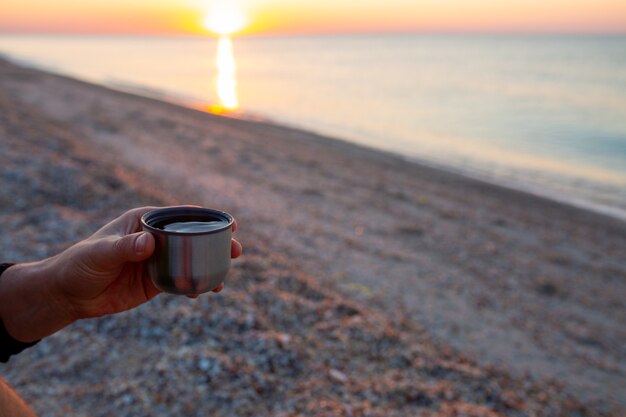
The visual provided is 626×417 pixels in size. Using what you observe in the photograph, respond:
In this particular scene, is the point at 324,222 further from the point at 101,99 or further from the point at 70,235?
the point at 101,99

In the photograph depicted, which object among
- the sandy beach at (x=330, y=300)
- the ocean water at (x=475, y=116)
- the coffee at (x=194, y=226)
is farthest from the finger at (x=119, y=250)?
the ocean water at (x=475, y=116)

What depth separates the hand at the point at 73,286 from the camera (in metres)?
2.22

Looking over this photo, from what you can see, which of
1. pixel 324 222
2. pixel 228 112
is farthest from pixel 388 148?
pixel 324 222

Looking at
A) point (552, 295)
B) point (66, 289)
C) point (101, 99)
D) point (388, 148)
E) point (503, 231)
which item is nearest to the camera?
point (66, 289)

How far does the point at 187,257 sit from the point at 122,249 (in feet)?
0.99

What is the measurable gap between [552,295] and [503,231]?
3.10 meters

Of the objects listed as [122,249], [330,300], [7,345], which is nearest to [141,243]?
[122,249]

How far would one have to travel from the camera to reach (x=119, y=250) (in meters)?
2.03

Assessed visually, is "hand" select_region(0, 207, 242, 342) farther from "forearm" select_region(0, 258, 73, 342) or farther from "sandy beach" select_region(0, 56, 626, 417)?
"sandy beach" select_region(0, 56, 626, 417)

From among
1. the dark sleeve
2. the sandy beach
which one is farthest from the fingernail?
the sandy beach

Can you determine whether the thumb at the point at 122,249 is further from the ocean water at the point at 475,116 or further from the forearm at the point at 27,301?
the ocean water at the point at 475,116

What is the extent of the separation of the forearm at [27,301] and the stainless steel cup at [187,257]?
2.00 ft

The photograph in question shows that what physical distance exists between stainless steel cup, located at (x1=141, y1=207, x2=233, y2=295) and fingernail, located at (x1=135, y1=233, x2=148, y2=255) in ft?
0.11

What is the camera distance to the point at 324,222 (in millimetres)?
10109
